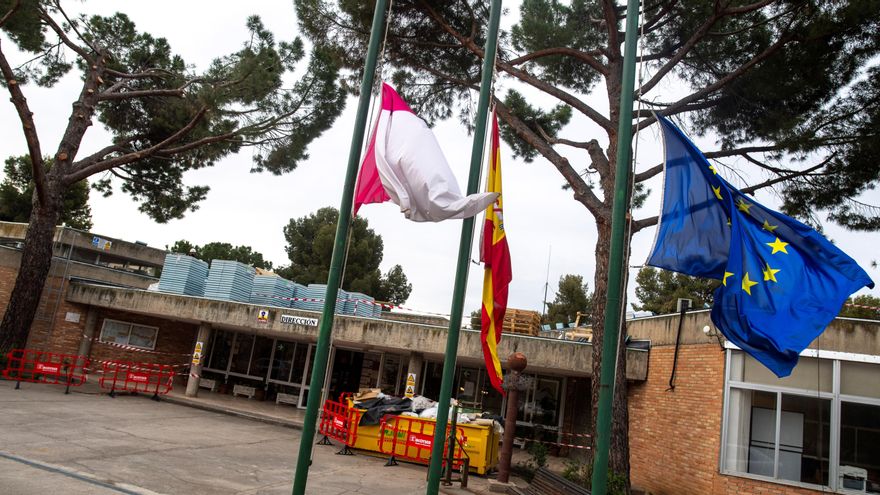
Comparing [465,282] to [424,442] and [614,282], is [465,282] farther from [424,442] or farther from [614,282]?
[424,442]

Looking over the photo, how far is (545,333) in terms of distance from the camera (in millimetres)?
24625

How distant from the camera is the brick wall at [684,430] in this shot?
11.2m

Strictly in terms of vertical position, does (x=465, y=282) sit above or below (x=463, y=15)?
below

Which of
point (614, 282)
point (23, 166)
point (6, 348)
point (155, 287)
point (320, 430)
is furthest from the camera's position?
point (23, 166)

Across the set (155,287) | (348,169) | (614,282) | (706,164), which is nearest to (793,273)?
(706,164)

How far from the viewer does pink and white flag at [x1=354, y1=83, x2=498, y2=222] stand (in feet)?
18.4

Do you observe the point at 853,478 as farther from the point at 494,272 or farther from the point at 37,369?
the point at 37,369

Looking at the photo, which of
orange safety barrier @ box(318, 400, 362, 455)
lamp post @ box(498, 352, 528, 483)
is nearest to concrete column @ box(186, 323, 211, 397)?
orange safety barrier @ box(318, 400, 362, 455)

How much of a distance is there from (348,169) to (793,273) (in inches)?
170

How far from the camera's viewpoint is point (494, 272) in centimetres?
642

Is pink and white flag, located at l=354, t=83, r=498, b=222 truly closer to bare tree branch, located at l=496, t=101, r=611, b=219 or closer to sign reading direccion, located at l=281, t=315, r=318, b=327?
bare tree branch, located at l=496, t=101, r=611, b=219

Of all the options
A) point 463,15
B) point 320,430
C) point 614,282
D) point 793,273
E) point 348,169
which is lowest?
point 320,430

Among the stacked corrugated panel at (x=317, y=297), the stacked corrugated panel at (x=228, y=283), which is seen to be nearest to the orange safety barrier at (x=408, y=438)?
the stacked corrugated panel at (x=317, y=297)

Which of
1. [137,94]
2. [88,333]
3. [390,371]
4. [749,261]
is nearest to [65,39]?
[137,94]
